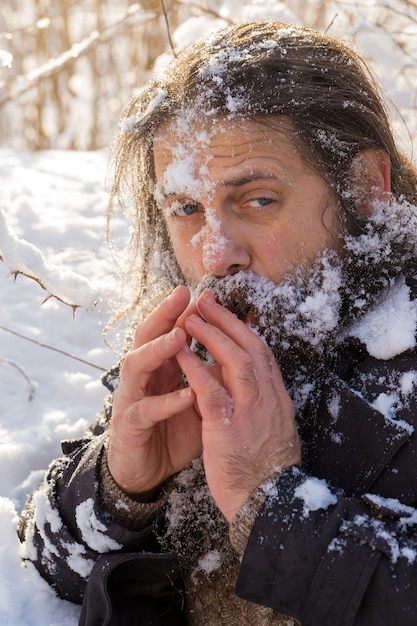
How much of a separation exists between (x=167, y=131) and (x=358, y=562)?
1.23m

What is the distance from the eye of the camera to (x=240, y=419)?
1.47 m

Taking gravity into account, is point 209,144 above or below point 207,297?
above

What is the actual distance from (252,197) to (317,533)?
86 cm

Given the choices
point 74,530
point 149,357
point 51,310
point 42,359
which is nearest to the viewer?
point 149,357

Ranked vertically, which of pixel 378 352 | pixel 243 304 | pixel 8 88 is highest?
pixel 8 88

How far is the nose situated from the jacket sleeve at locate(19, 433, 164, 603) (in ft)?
1.97

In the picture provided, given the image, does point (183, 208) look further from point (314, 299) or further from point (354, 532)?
point (354, 532)

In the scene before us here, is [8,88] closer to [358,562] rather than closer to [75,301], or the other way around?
[75,301]

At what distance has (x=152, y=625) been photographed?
6.03ft

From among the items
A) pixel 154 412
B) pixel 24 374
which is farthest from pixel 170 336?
pixel 24 374

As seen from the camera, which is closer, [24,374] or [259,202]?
[259,202]

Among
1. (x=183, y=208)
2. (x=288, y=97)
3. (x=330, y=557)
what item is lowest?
(x=330, y=557)

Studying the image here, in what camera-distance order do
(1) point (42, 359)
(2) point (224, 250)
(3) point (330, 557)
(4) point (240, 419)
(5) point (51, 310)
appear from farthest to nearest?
(5) point (51, 310) → (1) point (42, 359) → (2) point (224, 250) → (4) point (240, 419) → (3) point (330, 557)

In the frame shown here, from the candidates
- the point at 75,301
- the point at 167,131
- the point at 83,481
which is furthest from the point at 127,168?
the point at 83,481
